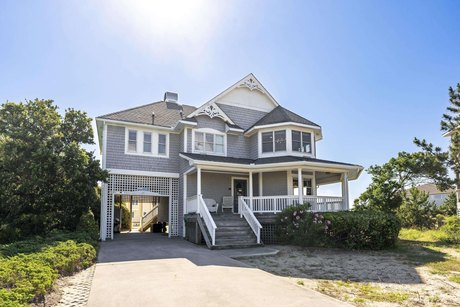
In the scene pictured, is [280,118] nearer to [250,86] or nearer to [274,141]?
[274,141]

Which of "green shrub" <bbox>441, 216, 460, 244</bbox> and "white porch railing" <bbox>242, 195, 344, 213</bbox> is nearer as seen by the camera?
"green shrub" <bbox>441, 216, 460, 244</bbox>

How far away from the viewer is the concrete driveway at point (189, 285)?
5.39m

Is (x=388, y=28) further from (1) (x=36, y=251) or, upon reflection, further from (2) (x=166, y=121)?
(1) (x=36, y=251)

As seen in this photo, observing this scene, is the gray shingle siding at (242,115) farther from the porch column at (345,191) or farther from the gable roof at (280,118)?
the porch column at (345,191)

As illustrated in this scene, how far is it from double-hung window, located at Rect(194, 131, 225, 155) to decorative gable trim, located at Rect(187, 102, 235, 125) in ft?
3.39

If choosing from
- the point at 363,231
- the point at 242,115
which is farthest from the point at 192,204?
the point at 363,231

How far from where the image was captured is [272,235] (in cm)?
1410

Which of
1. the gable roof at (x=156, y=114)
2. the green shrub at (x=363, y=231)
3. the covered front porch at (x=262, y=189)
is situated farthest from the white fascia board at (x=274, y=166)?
the gable roof at (x=156, y=114)

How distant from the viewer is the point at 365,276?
7578 mm

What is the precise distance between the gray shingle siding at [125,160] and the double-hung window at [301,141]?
22.8 feet

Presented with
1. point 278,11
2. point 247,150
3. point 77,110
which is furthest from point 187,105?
point 278,11

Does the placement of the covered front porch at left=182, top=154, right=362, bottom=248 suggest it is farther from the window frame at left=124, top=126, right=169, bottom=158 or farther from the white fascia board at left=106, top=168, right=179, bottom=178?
the window frame at left=124, top=126, right=169, bottom=158

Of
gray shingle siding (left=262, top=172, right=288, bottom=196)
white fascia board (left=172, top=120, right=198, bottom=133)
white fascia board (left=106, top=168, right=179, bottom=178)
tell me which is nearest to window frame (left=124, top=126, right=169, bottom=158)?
white fascia board (left=172, top=120, right=198, bottom=133)

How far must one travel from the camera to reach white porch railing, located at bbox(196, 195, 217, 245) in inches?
476
